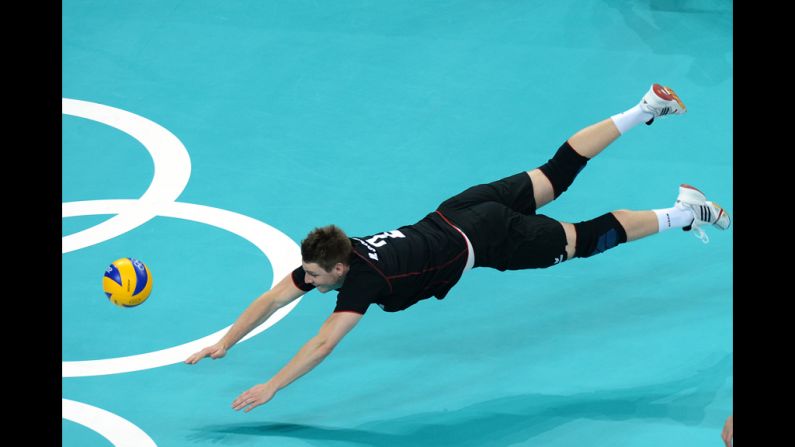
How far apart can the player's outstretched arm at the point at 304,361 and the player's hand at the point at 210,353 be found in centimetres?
82

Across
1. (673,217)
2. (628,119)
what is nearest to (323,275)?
(673,217)

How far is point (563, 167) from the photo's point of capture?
1155cm

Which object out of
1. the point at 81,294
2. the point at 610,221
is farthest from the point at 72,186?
the point at 610,221

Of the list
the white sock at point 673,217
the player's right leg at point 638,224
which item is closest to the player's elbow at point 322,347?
the player's right leg at point 638,224

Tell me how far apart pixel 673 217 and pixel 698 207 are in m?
0.31

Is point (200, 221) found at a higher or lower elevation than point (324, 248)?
higher

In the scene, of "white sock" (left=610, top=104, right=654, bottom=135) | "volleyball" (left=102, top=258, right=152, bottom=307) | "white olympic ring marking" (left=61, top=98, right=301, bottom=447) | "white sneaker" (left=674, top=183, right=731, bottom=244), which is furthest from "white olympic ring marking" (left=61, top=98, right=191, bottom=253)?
"white sneaker" (left=674, top=183, right=731, bottom=244)

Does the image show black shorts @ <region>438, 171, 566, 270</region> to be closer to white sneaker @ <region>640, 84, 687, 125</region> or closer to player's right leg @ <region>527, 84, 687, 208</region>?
player's right leg @ <region>527, 84, 687, 208</region>

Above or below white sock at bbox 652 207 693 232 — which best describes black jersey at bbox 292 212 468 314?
below

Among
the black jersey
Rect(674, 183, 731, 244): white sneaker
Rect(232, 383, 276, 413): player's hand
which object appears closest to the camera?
Rect(232, 383, 276, 413): player's hand

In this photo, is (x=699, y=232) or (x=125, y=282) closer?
(x=125, y=282)

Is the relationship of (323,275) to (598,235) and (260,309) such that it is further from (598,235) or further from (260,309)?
(598,235)

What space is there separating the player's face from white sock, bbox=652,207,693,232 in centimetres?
304

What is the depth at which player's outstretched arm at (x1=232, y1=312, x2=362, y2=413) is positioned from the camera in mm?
9367
